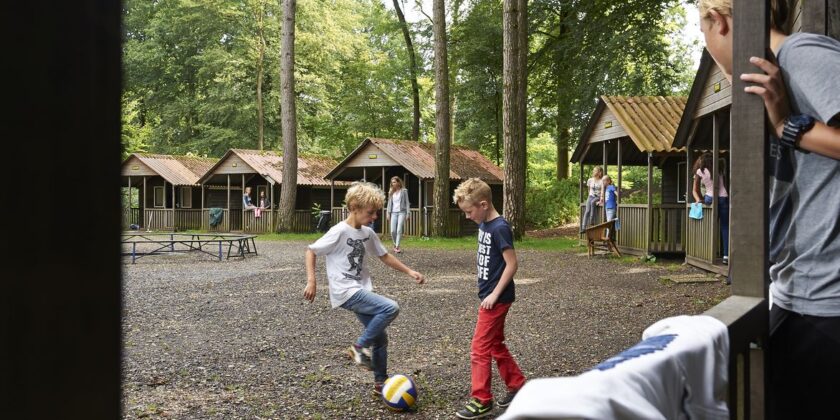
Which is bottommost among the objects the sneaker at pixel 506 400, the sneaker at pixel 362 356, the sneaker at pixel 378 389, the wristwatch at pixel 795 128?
the sneaker at pixel 506 400

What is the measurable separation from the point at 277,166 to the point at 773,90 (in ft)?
112

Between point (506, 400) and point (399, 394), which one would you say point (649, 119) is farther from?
point (399, 394)

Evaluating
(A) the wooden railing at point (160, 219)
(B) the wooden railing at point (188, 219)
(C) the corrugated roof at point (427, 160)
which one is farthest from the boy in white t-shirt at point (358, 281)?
(A) the wooden railing at point (160, 219)

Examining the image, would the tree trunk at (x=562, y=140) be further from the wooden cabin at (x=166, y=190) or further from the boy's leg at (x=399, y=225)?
the wooden cabin at (x=166, y=190)

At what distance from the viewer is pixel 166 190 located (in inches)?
1554

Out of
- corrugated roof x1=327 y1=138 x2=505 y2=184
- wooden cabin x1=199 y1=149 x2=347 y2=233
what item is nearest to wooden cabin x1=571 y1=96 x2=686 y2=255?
corrugated roof x1=327 y1=138 x2=505 y2=184

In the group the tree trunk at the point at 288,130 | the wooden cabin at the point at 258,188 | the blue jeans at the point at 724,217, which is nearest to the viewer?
the blue jeans at the point at 724,217

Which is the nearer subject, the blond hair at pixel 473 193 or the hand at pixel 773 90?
the hand at pixel 773 90

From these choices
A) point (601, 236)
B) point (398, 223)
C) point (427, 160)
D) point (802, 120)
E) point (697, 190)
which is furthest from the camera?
point (427, 160)

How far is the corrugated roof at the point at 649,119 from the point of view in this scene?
16516mm

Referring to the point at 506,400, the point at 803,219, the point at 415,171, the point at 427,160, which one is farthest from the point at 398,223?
the point at 803,219

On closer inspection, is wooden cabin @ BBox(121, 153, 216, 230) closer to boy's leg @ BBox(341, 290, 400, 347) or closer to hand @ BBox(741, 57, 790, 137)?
boy's leg @ BBox(341, 290, 400, 347)
